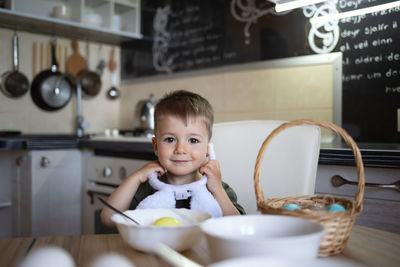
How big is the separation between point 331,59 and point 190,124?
3.49 feet

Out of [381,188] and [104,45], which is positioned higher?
[104,45]

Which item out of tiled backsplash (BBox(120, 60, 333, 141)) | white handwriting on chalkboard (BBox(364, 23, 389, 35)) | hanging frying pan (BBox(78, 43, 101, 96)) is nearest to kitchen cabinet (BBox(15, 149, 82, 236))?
hanging frying pan (BBox(78, 43, 101, 96))

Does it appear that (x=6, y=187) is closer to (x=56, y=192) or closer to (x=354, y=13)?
(x=56, y=192)

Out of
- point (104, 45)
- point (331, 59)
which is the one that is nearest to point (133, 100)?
point (104, 45)

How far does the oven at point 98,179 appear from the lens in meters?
2.10

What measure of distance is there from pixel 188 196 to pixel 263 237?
1.56 ft

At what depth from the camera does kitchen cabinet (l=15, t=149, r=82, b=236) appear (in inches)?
85.0

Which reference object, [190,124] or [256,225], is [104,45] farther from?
[256,225]

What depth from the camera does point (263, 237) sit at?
0.57 metres

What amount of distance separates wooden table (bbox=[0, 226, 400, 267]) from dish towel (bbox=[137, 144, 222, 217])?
0.70ft

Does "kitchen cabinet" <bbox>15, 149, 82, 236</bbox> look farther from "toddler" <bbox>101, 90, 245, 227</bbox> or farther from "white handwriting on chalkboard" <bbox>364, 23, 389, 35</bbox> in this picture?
"white handwriting on chalkboard" <bbox>364, 23, 389, 35</bbox>

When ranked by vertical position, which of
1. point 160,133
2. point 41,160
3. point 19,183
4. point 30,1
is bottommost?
point 19,183

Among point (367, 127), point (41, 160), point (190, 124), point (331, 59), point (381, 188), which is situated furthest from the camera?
point (41, 160)

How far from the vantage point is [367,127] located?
1749mm
